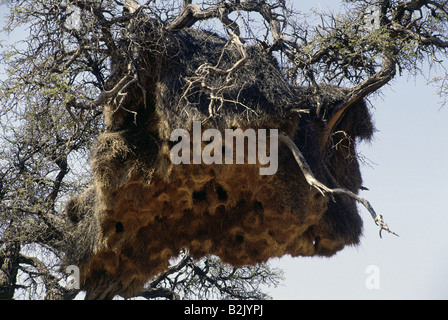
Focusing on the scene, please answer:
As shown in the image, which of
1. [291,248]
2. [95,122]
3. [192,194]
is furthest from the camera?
[95,122]

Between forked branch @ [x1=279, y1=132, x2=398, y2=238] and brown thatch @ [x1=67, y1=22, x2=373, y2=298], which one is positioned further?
brown thatch @ [x1=67, y1=22, x2=373, y2=298]

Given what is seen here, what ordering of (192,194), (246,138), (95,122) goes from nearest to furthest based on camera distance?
1. (246,138)
2. (192,194)
3. (95,122)

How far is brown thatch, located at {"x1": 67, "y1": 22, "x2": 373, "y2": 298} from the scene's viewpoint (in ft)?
33.1

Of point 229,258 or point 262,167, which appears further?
point 229,258

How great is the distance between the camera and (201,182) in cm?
1045

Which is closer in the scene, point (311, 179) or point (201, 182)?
point (311, 179)

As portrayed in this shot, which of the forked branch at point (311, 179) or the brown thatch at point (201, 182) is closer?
the forked branch at point (311, 179)

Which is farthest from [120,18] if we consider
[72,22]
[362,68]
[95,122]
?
[362,68]

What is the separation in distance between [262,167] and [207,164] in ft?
2.83

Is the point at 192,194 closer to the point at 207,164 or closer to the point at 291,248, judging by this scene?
the point at 207,164

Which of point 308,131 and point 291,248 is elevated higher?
point 308,131

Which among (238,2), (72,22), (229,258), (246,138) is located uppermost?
(238,2)

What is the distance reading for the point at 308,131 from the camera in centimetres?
1118

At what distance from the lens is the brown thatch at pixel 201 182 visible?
33.1 feet
